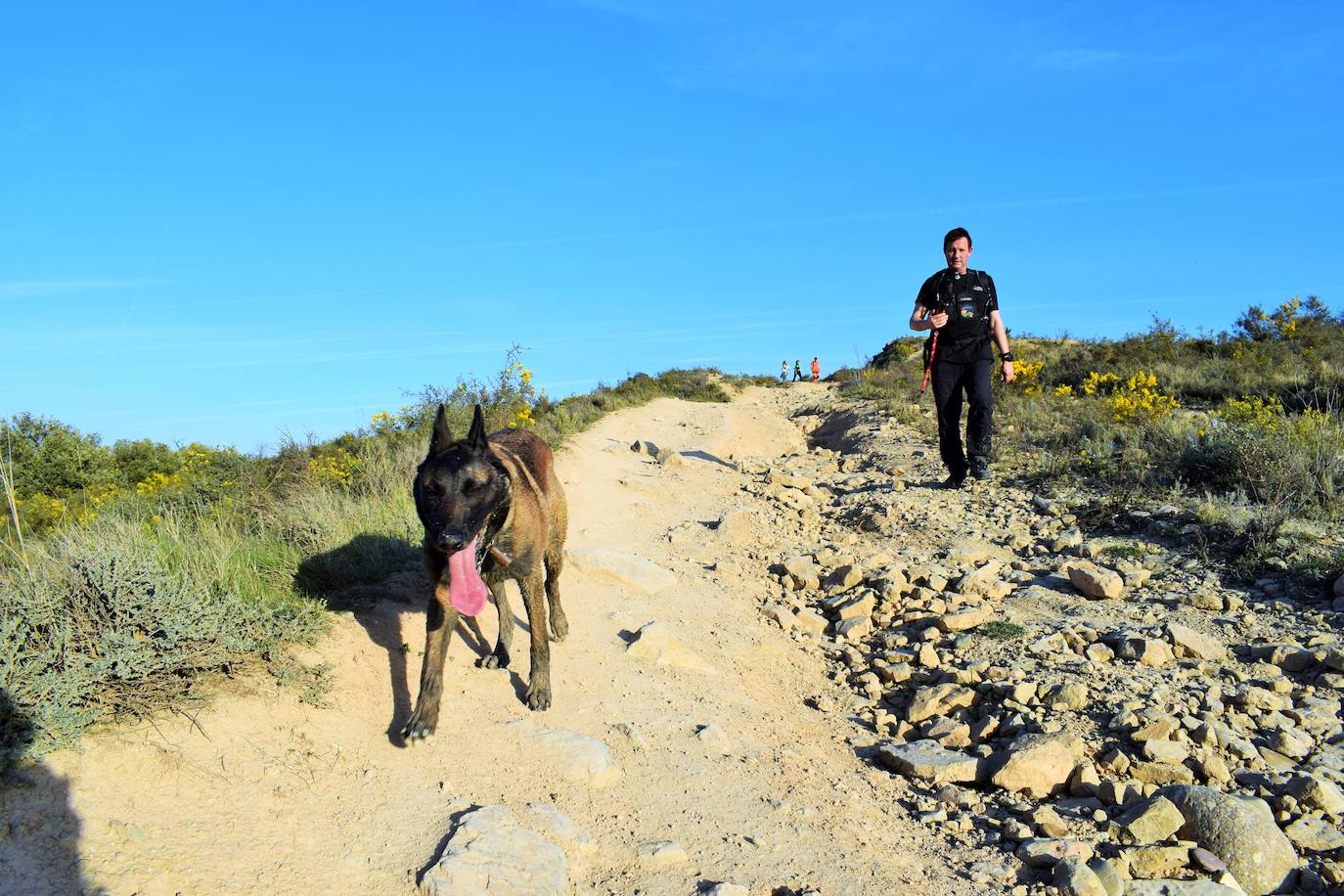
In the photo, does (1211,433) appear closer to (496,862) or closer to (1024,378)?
(1024,378)

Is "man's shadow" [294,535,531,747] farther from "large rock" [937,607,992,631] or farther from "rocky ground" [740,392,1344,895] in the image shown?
"large rock" [937,607,992,631]

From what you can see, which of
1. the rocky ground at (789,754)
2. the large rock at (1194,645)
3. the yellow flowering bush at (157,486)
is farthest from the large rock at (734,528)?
the yellow flowering bush at (157,486)

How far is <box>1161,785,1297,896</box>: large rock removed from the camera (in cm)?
331

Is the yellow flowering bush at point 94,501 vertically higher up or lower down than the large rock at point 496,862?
higher up

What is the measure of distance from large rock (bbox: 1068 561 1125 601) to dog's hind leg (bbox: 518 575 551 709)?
4201 mm

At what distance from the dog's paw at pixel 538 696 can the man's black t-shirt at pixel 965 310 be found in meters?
6.43

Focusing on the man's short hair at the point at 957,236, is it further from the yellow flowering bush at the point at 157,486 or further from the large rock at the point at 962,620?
the yellow flowering bush at the point at 157,486

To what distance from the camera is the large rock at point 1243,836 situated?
130 inches

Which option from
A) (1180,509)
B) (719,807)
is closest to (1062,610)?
(1180,509)

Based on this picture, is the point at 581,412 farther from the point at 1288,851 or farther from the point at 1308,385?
the point at 1288,851

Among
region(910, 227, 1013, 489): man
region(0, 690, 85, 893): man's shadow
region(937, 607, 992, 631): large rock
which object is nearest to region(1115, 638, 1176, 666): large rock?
region(937, 607, 992, 631): large rock

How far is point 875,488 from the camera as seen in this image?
10125mm

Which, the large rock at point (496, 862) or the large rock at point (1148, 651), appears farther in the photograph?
the large rock at point (1148, 651)

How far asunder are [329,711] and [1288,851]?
4.19 meters
